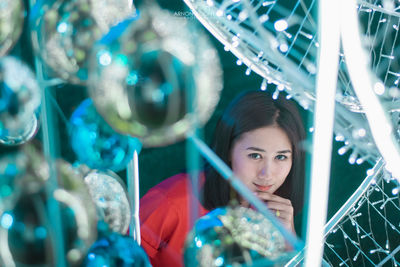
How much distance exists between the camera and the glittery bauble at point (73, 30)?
0.59 metres

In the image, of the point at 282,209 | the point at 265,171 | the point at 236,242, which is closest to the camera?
the point at 236,242

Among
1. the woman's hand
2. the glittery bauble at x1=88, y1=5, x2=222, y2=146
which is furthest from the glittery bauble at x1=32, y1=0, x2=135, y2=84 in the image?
the woman's hand

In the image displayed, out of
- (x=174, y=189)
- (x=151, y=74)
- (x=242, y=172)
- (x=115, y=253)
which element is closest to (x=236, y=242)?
(x=115, y=253)

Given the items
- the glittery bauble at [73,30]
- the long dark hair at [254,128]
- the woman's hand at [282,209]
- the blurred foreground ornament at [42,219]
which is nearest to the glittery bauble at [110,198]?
the blurred foreground ornament at [42,219]

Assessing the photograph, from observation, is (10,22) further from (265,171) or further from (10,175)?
(265,171)

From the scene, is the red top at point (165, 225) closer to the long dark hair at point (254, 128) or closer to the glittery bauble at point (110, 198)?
the long dark hair at point (254, 128)

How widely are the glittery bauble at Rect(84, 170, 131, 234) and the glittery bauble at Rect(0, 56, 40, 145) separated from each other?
11cm

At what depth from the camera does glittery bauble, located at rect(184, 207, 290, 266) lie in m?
0.70

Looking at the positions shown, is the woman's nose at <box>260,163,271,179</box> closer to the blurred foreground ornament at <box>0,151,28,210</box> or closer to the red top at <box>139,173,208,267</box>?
the red top at <box>139,173,208,267</box>

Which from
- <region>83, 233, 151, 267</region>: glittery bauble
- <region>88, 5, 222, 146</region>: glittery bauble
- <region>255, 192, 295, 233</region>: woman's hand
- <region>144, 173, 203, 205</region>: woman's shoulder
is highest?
<region>88, 5, 222, 146</region>: glittery bauble

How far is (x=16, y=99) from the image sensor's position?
0.63m

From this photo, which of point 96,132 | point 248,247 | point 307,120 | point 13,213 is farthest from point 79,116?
point 307,120

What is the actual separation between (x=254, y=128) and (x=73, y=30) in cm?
65

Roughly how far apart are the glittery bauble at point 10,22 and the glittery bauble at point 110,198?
20 cm
